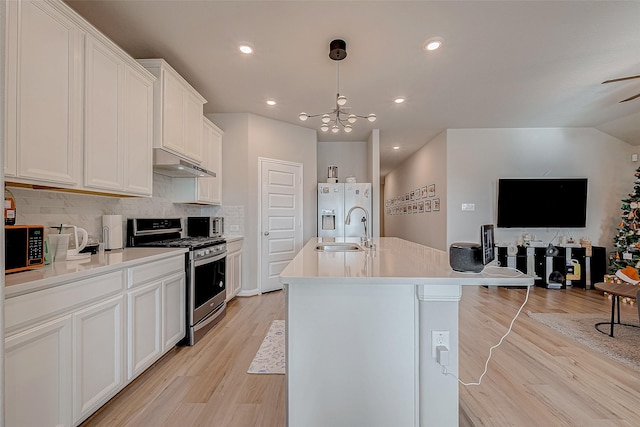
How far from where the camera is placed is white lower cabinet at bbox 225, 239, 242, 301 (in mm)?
3607

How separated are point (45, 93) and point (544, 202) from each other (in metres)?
6.16

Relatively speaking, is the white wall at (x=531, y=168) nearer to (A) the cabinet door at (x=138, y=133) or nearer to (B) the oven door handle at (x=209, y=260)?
(B) the oven door handle at (x=209, y=260)

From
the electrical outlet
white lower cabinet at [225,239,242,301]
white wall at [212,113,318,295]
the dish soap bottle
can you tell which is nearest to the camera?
the electrical outlet

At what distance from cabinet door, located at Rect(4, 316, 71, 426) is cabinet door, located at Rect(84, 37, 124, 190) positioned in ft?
3.22

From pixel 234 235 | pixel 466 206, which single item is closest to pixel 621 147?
pixel 466 206

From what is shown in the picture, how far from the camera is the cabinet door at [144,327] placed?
182 cm

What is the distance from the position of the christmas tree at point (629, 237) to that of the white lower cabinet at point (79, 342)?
19.3 feet

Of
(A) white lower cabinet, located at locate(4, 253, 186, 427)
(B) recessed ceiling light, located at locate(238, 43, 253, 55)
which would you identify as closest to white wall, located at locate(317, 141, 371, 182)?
(B) recessed ceiling light, located at locate(238, 43, 253, 55)

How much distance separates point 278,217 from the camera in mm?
4508

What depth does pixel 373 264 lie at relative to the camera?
1507 millimetres

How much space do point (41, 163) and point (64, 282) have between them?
685mm

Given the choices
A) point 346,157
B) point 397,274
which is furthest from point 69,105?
point 346,157

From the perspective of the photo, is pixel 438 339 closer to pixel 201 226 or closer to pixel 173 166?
pixel 173 166

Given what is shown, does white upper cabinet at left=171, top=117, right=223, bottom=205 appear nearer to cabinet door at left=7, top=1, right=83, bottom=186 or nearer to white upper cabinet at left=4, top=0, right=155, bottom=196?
white upper cabinet at left=4, top=0, right=155, bottom=196
